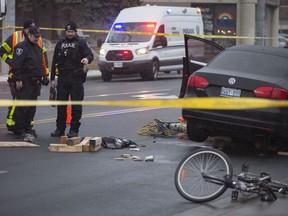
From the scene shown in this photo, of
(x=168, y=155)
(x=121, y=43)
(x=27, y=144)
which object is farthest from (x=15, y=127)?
(x=121, y=43)

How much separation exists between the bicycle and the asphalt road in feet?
0.57

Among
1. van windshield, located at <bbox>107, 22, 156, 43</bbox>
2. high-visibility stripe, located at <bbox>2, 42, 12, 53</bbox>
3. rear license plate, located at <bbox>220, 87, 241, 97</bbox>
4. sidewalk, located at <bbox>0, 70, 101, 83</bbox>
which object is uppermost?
van windshield, located at <bbox>107, 22, 156, 43</bbox>

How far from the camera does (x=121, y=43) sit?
24.6 metres

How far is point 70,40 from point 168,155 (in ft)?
8.66

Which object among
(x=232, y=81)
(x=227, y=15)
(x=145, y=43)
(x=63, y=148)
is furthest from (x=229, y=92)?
(x=227, y=15)

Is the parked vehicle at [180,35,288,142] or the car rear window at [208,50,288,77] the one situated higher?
the car rear window at [208,50,288,77]

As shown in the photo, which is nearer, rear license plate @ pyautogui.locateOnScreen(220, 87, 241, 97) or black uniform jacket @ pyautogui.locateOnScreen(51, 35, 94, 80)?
rear license plate @ pyautogui.locateOnScreen(220, 87, 241, 97)

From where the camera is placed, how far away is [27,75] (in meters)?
11.1

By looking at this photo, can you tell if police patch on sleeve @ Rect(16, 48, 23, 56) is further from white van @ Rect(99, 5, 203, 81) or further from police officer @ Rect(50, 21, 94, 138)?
white van @ Rect(99, 5, 203, 81)

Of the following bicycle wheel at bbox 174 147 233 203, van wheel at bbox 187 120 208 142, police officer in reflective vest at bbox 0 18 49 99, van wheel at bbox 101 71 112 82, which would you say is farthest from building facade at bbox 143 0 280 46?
bicycle wheel at bbox 174 147 233 203

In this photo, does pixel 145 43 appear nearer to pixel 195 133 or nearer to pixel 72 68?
pixel 72 68

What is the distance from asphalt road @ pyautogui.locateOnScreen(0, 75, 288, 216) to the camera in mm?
6977

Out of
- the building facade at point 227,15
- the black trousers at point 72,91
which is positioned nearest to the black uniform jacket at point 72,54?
the black trousers at point 72,91

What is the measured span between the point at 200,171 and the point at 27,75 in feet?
15.4
